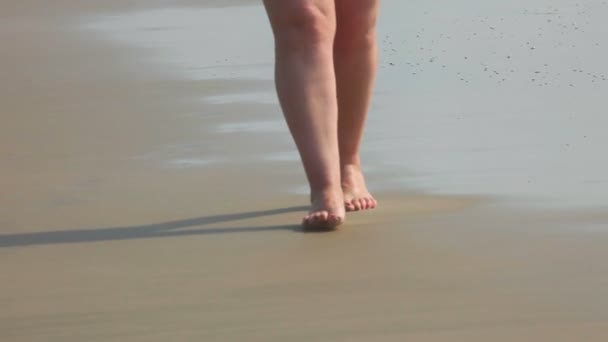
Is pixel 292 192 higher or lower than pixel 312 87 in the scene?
lower

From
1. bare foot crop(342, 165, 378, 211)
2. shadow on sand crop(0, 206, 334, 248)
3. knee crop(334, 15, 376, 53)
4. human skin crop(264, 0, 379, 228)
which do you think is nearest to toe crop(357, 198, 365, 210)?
bare foot crop(342, 165, 378, 211)

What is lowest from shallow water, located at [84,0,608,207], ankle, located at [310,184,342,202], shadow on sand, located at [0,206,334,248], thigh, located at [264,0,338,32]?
shallow water, located at [84,0,608,207]

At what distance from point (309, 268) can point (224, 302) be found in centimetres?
34

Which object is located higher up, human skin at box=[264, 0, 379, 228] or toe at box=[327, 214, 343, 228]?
human skin at box=[264, 0, 379, 228]

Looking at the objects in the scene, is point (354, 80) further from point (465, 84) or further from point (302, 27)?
point (465, 84)

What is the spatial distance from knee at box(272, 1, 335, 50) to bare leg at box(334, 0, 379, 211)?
28 centimetres

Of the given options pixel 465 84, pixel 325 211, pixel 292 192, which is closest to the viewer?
pixel 325 211

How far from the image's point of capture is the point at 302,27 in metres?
4.06

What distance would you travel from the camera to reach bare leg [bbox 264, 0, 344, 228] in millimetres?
4059

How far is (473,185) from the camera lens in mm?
4469

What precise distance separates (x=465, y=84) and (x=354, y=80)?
5.11ft

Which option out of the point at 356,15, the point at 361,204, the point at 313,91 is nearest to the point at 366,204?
the point at 361,204

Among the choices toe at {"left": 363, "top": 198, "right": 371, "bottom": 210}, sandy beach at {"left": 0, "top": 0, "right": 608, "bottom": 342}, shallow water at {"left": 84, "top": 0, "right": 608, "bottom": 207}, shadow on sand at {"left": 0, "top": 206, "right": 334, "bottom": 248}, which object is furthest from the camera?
shallow water at {"left": 84, "top": 0, "right": 608, "bottom": 207}

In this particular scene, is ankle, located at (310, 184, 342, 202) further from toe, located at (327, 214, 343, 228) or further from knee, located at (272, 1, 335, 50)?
knee, located at (272, 1, 335, 50)
